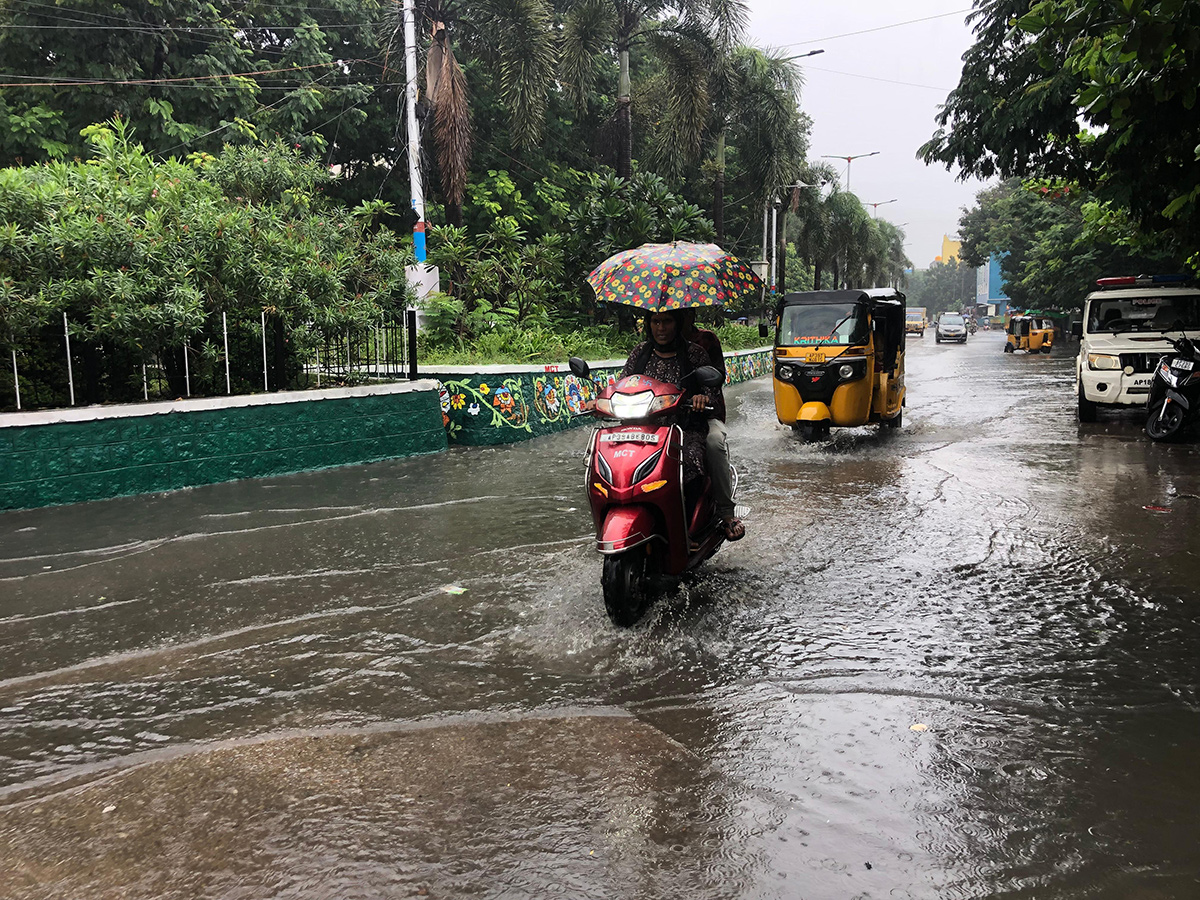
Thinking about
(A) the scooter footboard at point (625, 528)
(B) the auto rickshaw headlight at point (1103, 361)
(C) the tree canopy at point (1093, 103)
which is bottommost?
(A) the scooter footboard at point (625, 528)

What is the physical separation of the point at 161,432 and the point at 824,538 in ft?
20.2

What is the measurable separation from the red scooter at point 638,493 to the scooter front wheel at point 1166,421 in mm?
→ 8724

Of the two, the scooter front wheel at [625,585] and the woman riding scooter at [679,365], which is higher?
the woman riding scooter at [679,365]

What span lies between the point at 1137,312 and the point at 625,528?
40.6 feet

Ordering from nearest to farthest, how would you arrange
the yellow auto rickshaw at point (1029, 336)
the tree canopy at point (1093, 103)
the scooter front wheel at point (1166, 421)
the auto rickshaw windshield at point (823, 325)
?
the tree canopy at point (1093, 103)
the scooter front wheel at point (1166, 421)
the auto rickshaw windshield at point (823, 325)
the yellow auto rickshaw at point (1029, 336)

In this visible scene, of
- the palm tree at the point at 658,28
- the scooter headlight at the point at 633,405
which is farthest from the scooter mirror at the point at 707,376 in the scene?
the palm tree at the point at 658,28

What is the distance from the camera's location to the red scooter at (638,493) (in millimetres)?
4914

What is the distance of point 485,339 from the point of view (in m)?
14.3

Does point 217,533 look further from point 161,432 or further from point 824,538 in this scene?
point 824,538

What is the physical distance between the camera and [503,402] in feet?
39.9

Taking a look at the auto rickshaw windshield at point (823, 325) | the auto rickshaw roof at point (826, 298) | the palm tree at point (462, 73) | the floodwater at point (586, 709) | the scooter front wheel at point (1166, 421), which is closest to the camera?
the floodwater at point (586, 709)

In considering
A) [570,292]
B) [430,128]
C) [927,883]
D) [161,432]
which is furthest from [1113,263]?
[927,883]

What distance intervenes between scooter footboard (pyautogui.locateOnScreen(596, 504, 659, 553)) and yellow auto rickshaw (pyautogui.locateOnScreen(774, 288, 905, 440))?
7240mm

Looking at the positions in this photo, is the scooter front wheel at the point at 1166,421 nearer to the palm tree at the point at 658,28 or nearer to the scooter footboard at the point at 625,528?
the scooter footboard at the point at 625,528
